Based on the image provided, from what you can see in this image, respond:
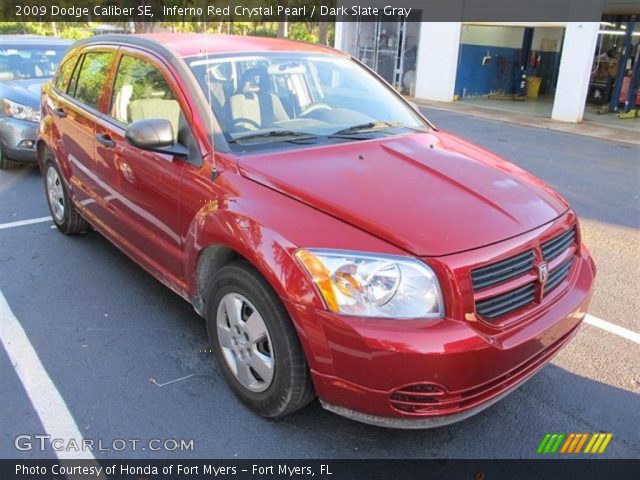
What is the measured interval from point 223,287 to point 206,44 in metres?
1.76

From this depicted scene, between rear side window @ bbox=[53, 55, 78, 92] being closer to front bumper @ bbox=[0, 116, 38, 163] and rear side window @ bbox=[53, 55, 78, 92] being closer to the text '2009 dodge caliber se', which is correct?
the text '2009 dodge caliber se'

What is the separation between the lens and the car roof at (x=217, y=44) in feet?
11.8

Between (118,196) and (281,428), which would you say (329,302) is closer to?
(281,428)

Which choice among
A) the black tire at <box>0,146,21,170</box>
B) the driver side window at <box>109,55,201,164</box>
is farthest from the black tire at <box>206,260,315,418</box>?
the black tire at <box>0,146,21,170</box>

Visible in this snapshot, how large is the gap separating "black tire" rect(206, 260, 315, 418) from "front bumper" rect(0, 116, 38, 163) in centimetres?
531

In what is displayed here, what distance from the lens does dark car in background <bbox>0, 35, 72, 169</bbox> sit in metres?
7.02

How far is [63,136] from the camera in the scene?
4.84 meters

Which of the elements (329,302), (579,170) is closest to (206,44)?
(329,302)

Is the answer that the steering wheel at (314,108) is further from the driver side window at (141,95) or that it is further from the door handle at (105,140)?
the door handle at (105,140)

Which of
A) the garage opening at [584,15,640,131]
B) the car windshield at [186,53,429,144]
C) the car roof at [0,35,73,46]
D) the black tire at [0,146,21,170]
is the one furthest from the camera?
the garage opening at [584,15,640,131]

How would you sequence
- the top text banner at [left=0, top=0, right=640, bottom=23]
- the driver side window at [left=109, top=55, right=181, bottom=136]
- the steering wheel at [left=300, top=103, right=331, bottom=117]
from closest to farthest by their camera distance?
the driver side window at [left=109, top=55, right=181, bottom=136]
the steering wheel at [left=300, top=103, right=331, bottom=117]
the top text banner at [left=0, top=0, right=640, bottom=23]

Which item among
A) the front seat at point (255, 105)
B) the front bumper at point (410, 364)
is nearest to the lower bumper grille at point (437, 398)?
the front bumper at point (410, 364)

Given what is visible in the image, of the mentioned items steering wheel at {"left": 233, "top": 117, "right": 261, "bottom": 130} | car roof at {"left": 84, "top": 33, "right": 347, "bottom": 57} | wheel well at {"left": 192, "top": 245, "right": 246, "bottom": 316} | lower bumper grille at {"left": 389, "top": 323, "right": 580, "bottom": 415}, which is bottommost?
lower bumper grille at {"left": 389, "top": 323, "right": 580, "bottom": 415}

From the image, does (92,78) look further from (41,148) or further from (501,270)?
(501,270)
